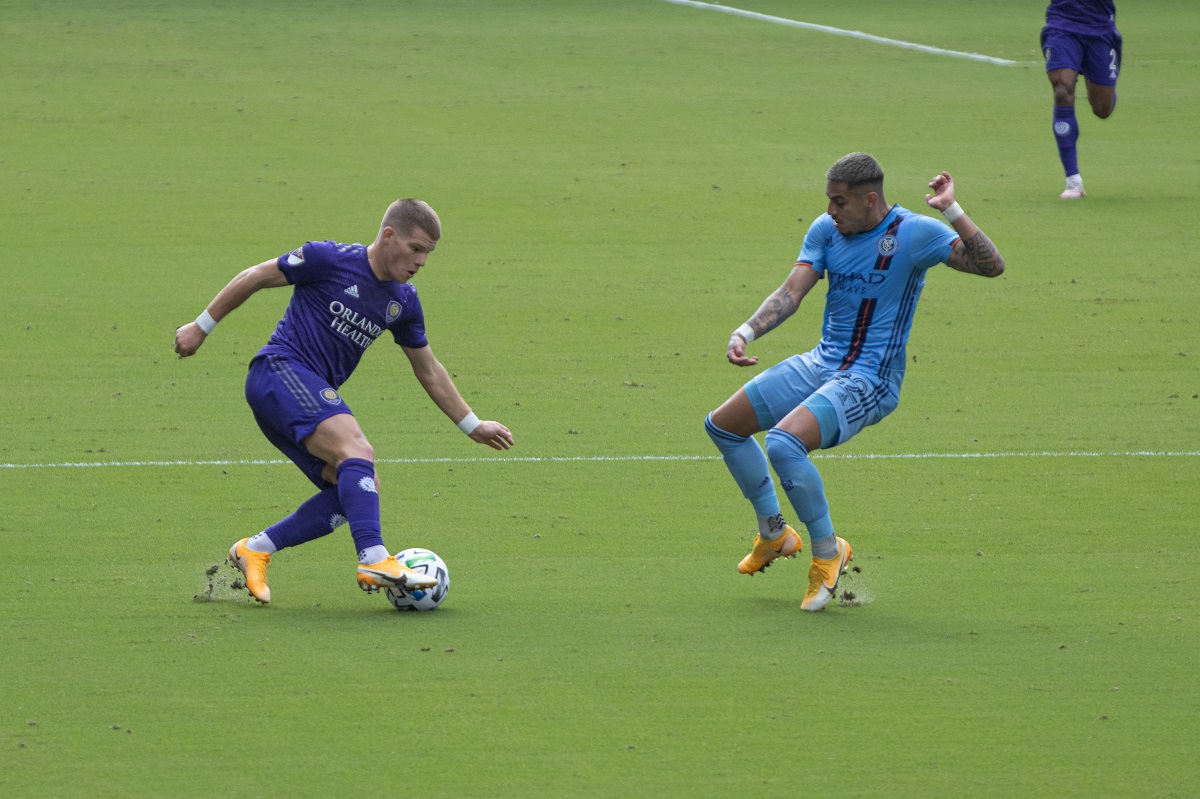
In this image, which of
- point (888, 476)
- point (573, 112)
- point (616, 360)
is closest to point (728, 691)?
point (888, 476)

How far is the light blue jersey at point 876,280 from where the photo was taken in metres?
7.38

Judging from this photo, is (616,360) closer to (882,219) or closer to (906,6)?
(882,219)

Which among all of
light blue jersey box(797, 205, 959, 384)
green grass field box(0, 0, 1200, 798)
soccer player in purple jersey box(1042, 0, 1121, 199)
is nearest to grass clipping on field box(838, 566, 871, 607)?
green grass field box(0, 0, 1200, 798)

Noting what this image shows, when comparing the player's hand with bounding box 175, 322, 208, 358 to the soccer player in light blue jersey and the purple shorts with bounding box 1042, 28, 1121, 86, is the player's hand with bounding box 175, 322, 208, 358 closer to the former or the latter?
the soccer player in light blue jersey

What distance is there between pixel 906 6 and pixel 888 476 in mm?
21257

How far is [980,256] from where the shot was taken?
7.16 metres

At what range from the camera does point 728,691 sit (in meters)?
6.25

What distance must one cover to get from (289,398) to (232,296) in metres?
0.49

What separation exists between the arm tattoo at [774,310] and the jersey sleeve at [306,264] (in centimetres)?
186

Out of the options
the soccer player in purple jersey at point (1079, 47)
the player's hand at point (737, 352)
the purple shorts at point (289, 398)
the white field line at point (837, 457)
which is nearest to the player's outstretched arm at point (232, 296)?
the purple shorts at point (289, 398)

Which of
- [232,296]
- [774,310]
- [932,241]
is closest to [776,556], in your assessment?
[774,310]

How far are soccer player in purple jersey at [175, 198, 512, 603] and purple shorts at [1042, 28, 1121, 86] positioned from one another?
1029 cm

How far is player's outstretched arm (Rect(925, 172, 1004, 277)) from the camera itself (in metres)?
7.05

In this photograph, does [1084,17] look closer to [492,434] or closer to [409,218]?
[492,434]
